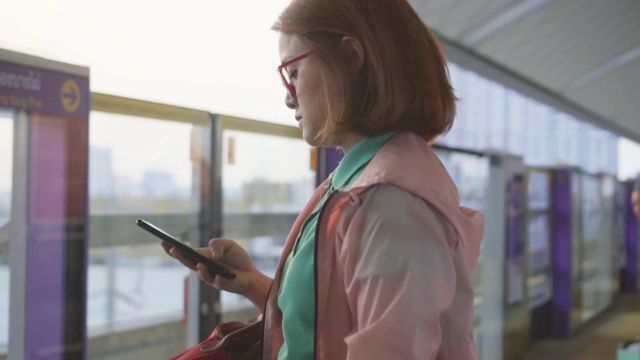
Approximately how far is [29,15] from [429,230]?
1.72m

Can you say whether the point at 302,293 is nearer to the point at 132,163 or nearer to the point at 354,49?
the point at 354,49

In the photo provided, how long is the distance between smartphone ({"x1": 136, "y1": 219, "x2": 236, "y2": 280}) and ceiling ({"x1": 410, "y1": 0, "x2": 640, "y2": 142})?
186 inches

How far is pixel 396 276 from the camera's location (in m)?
0.94

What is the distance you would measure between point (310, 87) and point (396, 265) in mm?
300

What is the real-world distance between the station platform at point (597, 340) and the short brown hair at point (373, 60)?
7757 millimetres

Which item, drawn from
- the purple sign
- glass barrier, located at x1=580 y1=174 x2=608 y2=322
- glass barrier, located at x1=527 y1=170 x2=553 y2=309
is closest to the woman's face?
the purple sign

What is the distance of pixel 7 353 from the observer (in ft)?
7.30

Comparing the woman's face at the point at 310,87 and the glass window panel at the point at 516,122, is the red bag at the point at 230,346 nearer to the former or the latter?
the woman's face at the point at 310,87

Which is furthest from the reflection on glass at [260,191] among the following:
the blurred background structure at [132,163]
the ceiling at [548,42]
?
the ceiling at [548,42]

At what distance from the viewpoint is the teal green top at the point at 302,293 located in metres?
1.02

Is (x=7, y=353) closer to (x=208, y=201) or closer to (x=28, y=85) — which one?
(x=28, y=85)

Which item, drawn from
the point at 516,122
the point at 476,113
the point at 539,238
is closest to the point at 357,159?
the point at 476,113

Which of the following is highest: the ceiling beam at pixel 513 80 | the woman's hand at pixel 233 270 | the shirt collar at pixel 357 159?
the ceiling beam at pixel 513 80

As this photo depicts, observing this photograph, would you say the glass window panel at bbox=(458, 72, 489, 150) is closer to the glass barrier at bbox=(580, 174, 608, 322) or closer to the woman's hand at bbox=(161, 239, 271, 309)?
the glass barrier at bbox=(580, 174, 608, 322)
